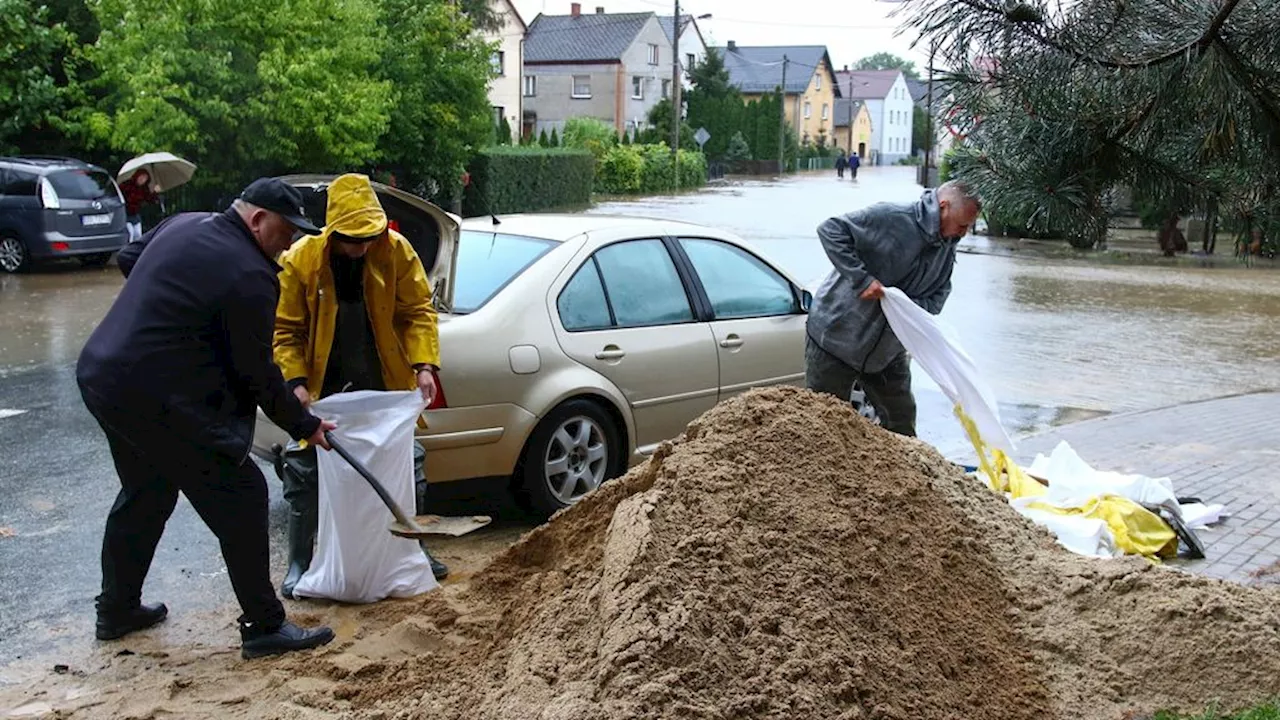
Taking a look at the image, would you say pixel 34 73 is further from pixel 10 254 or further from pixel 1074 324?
pixel 1074 324

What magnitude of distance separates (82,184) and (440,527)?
52.1 ft

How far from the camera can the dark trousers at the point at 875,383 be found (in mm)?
6523

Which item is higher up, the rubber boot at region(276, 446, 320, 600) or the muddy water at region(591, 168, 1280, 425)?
the rubber boot at region(276, 446, 320, 600)

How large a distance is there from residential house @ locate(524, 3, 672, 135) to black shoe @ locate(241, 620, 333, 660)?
72650 mm

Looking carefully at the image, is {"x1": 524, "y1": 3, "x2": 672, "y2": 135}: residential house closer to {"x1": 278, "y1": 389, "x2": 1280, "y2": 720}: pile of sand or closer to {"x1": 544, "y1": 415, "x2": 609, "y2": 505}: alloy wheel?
{"x1": 544, "y1": 415, "x2": 609, "y2": 505}: alloy wheel

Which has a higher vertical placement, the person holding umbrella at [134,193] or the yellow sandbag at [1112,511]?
the person holding umbrella at [134,193]

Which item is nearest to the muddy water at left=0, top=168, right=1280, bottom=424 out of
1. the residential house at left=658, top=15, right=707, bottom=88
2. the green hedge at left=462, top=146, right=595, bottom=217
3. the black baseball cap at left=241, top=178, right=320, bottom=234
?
the black baseball cap at left=241, top=178, right=320, bottom=234

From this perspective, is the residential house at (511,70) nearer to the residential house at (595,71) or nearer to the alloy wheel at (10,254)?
the residential house at (595,71)

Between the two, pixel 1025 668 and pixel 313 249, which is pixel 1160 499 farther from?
pixel 313 249

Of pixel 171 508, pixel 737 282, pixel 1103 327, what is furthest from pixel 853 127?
pixel 171 508

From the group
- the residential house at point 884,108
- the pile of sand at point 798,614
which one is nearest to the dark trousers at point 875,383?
the pile of sand at point 798,614

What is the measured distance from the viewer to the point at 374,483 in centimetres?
499

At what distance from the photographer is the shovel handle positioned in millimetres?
4969

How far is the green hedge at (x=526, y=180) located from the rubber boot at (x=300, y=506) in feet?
84.6
